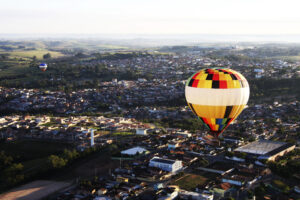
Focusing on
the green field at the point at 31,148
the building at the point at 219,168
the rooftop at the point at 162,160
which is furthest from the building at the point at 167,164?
the green field at the point at 31,148

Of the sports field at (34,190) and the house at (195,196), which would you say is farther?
the sports field at (34,190)

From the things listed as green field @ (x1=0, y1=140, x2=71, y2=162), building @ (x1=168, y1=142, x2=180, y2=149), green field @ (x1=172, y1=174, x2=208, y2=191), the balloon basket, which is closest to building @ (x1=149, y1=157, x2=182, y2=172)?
green field @ (x1=172, y1=174, x2=208, y2=191)

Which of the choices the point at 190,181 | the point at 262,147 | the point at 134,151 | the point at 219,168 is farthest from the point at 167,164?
the point at 262,147

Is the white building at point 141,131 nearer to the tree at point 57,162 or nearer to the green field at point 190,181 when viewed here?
the tree at point 57,162

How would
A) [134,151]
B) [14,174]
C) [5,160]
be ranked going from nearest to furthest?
[14,174] → [5,160] → [134,151]

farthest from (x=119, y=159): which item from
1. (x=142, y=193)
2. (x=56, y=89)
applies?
(x=56, y=89)

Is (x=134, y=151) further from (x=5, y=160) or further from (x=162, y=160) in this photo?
(x=5, y=160)

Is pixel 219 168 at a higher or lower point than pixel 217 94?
lower
